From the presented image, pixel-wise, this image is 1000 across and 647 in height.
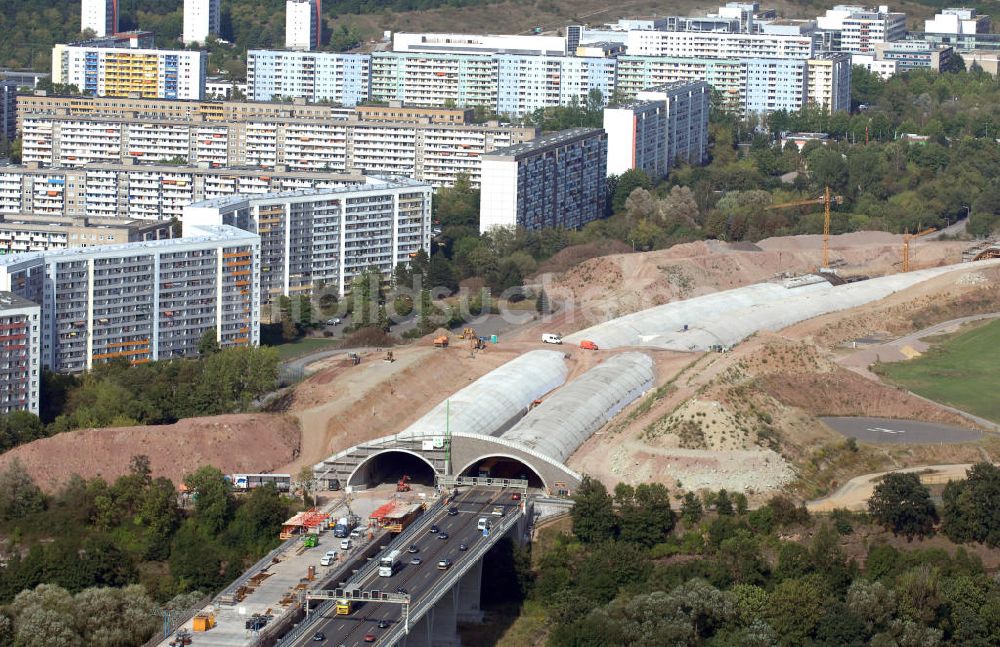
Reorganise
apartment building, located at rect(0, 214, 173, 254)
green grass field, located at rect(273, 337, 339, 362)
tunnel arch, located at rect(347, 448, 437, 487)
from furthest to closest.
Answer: apartment building, located at rect(0, 214, 173, 254), green grass field, located at rect(273, 337, 339, 362), tunnel arch, located at rect(347, 448, 437, 487)

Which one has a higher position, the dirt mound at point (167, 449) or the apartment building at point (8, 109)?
the apartment building at point (8, 109)

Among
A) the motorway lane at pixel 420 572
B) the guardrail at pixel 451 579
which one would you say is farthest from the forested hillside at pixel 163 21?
the guardrail at pixel 451 579

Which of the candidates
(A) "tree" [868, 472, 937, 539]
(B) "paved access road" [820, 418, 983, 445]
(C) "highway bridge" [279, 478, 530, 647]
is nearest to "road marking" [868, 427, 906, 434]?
(B) "paved access road" [820, 418, 983, 445]

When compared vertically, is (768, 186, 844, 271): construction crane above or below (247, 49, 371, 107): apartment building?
below

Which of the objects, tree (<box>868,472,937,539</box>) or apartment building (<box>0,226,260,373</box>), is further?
apartment building (<box>0,226,260,373</box>)

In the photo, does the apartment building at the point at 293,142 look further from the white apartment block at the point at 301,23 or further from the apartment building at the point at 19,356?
the apartment building at the point at 19,356

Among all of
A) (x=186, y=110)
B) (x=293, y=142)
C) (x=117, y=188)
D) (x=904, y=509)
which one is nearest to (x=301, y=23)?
(x=186, y=110)

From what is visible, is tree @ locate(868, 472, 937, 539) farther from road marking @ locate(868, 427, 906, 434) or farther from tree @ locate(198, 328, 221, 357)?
tree @ locate(198, 328, 221, 357)

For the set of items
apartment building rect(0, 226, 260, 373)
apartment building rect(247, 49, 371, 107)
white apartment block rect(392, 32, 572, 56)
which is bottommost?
apartment building rect(0, 226, 260, 373)
